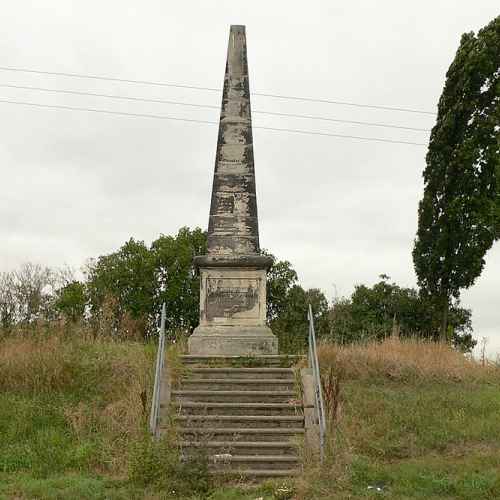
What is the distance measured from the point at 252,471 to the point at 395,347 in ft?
21.6

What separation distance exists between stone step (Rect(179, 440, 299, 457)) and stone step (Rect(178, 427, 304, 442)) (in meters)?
0.15

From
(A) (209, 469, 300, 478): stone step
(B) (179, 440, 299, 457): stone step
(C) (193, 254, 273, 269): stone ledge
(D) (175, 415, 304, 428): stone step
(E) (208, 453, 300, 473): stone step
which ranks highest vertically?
(C) (193, 254, 273, 269): stone ledge

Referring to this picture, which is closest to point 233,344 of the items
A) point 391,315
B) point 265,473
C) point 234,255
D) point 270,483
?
point 234,255

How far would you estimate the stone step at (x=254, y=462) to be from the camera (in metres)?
9.62

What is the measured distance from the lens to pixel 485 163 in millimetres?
27062

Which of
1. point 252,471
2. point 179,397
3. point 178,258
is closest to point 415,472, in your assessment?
point 252,471

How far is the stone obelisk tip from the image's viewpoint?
14703mm

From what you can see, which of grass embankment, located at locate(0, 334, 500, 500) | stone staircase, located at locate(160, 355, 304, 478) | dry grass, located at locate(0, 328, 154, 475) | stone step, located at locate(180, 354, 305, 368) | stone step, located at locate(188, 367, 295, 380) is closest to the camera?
grass embankment, located at locate(0, 334, 500, 500)

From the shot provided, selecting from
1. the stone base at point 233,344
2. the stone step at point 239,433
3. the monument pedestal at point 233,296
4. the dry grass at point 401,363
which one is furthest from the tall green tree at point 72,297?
the stone step at point 239,433

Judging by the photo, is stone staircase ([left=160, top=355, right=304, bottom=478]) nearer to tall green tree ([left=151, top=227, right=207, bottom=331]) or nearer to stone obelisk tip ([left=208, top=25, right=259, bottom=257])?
stone obelisk tip ([left=208, top=25, right=259, bottom=257])

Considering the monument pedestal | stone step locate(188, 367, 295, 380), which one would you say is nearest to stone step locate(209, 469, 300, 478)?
stone step locate(188, 367, 295, 380)

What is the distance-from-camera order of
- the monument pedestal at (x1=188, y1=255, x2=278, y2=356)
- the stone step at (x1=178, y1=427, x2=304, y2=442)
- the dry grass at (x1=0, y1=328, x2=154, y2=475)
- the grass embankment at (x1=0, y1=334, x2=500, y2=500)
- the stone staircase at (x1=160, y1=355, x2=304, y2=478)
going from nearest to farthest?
the grass embankment at (x1=0, y1=334, x2=500, y2=500), the stone staircase at (x1=160, y1=355, x2=304, y2=478), the stone step at (x1=178, y1=427, x2=304, y2=442), the dry grass at (x1=0, y1=328, x2=154, y2=475), the monument pedestal at (x1=188, y1=255, x2=278, y2=356)

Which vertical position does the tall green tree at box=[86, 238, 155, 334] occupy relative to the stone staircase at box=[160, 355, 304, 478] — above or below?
above

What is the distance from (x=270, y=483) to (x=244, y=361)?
12.7 feet
